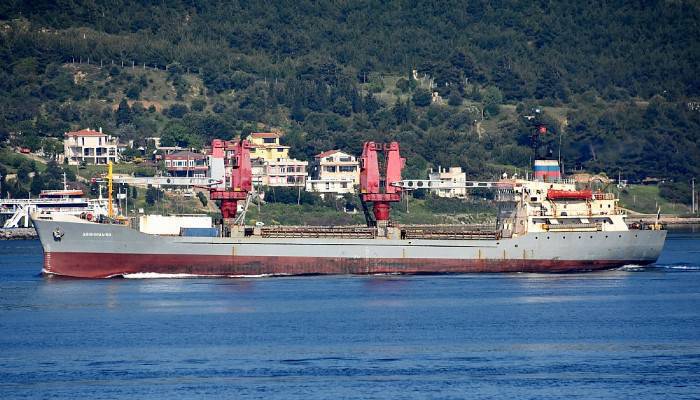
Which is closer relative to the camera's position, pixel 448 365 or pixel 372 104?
pixel 448 365

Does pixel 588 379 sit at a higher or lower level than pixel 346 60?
lower

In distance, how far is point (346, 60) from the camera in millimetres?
197000

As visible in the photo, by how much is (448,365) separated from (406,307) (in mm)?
13426

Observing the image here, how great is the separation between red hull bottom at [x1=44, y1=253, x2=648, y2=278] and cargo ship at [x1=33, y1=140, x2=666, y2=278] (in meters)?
0.05

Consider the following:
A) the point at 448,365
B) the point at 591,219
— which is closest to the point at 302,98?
the point at 591,219

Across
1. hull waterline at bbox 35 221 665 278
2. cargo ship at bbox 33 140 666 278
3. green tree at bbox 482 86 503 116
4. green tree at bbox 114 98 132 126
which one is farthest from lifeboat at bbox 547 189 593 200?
green tree at bbox 482 86 503 116

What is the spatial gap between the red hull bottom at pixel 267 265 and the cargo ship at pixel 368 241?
49 mm

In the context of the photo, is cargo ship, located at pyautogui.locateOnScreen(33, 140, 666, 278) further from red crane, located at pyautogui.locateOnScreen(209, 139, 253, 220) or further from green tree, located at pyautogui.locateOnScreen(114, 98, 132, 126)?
green tree, located at pyautogui.locateOnScreen(114, 98, 132, 126)

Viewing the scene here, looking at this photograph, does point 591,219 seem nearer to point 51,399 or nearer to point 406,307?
point 406,307

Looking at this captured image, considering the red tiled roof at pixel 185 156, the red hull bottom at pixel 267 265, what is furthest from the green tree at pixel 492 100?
the red hull bottom at pixel 267 265

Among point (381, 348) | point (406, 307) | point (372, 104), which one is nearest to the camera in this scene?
point (381, 348)

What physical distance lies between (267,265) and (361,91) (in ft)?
374

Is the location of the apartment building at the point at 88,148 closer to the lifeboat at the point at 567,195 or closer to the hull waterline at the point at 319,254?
the hull waterline at the point at 319,254

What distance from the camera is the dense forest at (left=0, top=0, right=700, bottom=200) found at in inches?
5989
